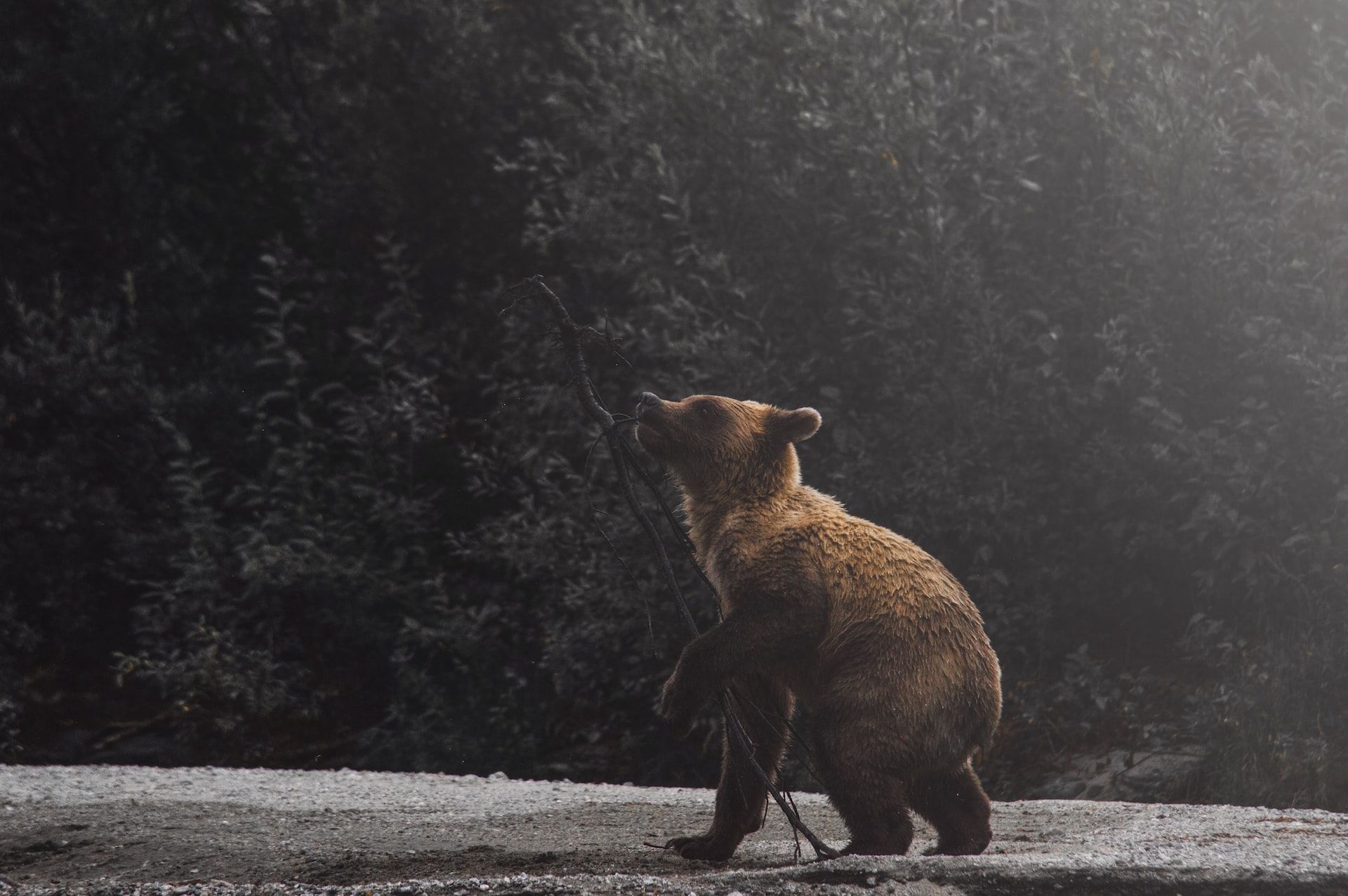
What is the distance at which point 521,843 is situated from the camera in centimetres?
452

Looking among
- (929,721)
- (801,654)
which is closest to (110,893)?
(801,654)

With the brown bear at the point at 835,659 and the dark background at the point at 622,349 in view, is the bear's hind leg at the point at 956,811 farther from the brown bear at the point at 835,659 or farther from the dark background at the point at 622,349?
the dark background at the point at 622,349

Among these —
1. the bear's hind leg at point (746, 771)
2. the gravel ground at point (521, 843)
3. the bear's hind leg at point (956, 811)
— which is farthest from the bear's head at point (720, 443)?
the gravel ground at point (521, 843)

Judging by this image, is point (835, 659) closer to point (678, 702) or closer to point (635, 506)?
point (678, 702)

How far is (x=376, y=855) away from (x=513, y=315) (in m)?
5.51

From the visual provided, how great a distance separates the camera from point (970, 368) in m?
7.07

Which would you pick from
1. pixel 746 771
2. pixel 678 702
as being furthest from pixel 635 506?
pixel 746 771

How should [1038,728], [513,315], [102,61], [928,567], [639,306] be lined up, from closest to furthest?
[928,567]
[1038,728]
[639,306]
[513,315]
[102,61]

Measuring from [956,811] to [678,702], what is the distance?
949 millimetres

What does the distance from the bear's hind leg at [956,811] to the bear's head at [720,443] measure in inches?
43.5

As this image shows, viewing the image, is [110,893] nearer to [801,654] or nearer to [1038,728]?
[801,654]

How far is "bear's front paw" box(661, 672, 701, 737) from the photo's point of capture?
3.85 m

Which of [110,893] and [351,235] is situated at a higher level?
[351,235]

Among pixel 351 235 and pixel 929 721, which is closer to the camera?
pixel 929 721
